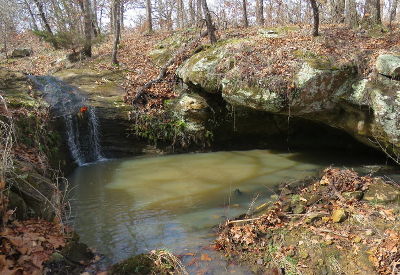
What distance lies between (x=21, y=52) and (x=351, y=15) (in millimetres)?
17113

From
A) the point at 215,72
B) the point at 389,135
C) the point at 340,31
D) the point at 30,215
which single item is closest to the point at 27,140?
the point at 30,215

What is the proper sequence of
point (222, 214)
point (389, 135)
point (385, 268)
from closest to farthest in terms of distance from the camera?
point (385, 268) → point (222, 214) → point (389, 135)

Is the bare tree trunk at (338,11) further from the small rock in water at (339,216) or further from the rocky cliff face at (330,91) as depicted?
the small rock in water at (339,216)

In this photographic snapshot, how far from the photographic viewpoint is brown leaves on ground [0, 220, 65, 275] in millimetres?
3395

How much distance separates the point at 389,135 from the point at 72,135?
8193 millimetres

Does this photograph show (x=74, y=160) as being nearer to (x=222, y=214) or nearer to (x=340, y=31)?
(x=222, y=214)

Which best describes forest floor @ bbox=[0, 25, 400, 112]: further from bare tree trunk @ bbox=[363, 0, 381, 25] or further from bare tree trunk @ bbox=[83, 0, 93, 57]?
bare tree trunk @ bbox=[83, 0, 93, 57]

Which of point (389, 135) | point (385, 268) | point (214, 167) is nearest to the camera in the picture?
point (385, 268)

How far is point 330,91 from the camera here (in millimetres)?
8078

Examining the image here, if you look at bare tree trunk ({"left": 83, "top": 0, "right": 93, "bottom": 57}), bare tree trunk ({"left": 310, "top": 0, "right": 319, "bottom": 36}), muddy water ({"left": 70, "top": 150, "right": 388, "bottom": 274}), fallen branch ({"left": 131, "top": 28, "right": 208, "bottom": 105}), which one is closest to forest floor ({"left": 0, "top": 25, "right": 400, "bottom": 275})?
muddy water ({"left": 70, "top": 150, "right": 388, "bottom": 274})

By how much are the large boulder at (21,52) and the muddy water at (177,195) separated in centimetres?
1280

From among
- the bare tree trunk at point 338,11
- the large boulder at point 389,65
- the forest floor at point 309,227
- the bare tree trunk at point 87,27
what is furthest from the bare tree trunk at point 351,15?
the bare tree trunk at point 87,27

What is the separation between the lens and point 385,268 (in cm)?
397

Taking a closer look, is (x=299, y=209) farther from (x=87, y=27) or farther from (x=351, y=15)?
(x=87, y=27)
